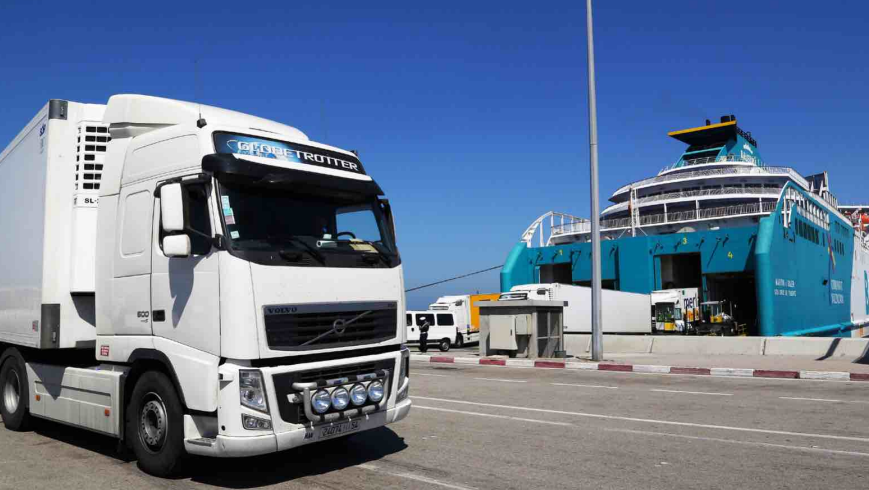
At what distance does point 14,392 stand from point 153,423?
3.67 meters

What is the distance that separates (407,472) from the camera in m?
5.73

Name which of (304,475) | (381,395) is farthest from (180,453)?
(381,395)

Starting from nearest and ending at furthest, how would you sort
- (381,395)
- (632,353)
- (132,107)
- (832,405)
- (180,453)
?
(180,453) < (381,395) < (132,107) < (832,405) < (632,353)

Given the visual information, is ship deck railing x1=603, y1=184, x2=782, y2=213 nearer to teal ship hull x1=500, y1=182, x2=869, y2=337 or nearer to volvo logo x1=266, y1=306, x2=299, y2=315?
teal ship hull x1=500, y1=182, x2=869, y2=337

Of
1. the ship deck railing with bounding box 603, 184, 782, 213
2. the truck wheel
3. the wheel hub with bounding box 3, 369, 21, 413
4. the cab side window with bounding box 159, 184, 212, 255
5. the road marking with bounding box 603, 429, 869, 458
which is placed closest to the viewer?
the cab side window with bounding box 159, 184, 212, 255

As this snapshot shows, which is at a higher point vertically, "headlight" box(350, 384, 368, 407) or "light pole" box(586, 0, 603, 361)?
"light pole" box(586, 0, 603, 361)

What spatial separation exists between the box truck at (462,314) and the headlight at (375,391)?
24.9 meters

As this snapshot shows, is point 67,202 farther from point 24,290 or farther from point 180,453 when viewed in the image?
point 180,453

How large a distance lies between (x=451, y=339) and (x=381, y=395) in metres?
24.6

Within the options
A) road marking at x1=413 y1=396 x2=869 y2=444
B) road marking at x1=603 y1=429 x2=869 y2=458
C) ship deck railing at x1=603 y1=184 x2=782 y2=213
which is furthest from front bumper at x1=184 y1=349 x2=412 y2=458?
ship deck railing at x1=603 y1=184 x2=782 y2=213

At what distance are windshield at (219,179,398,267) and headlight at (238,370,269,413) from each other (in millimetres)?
917

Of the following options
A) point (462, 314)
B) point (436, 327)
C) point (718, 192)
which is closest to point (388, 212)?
point (436, 327)

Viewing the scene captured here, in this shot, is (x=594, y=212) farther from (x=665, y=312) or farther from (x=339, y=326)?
(x=665, y=312)

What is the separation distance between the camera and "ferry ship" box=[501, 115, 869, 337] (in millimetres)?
30781
